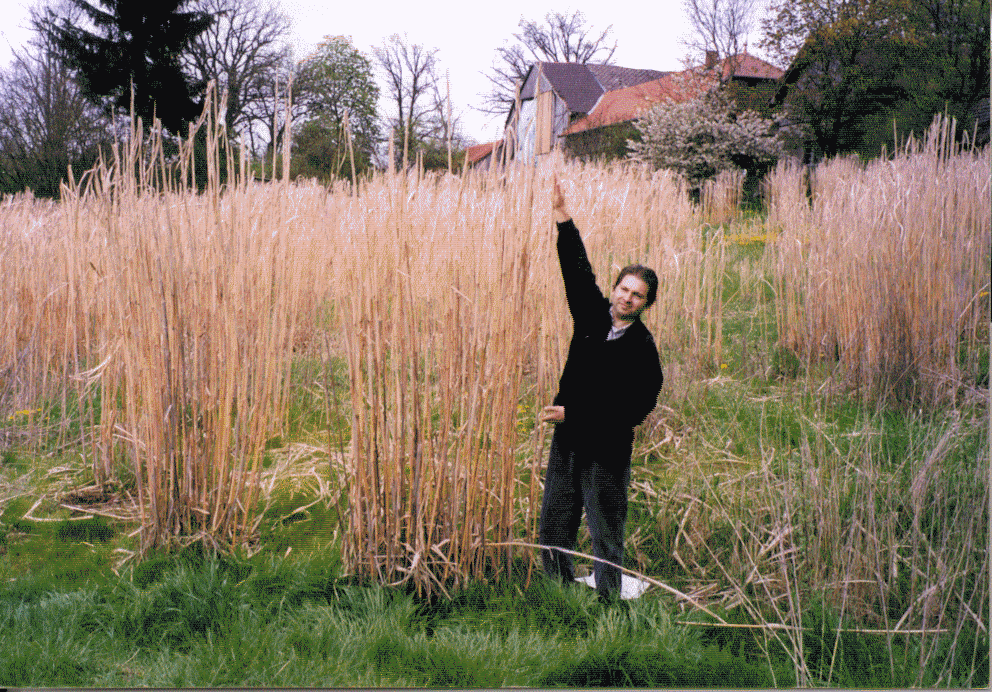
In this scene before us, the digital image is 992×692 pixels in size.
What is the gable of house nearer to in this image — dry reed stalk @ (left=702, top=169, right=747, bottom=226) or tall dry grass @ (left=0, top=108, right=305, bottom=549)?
dry reed stalk @ (left=702, top=169, right=747, bottom=226)

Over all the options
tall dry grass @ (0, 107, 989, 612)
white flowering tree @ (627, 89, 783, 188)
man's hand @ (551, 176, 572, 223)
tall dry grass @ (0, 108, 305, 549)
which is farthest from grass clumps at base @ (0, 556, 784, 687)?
white flowering tree @ (627, 89, 783, 188)

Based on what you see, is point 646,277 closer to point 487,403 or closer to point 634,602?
point 487,403

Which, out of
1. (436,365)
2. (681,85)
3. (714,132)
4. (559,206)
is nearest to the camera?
(559,206)

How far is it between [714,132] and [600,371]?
3.61 ft

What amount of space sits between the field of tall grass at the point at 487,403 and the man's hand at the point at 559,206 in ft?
0.27

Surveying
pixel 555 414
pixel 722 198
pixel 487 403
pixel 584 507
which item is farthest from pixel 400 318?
pixel 722 198

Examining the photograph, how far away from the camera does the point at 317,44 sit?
5.44 feet

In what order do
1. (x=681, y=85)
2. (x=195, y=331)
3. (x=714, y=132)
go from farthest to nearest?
(x=714, y=132) → (x=681, y=85) → (x=195, y=331)

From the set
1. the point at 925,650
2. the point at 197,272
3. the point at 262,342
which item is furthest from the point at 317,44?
the point at 925,650

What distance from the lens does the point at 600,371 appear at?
1.36 meters

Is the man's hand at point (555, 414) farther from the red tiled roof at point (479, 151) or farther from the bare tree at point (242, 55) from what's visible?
the bare tree at point (242, 55)

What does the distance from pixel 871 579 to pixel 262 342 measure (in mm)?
1659

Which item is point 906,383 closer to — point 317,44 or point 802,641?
point 802,641

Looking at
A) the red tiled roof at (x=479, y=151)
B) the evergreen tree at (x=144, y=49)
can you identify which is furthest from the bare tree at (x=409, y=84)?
the evergreen tree at (x=144, y=49)
